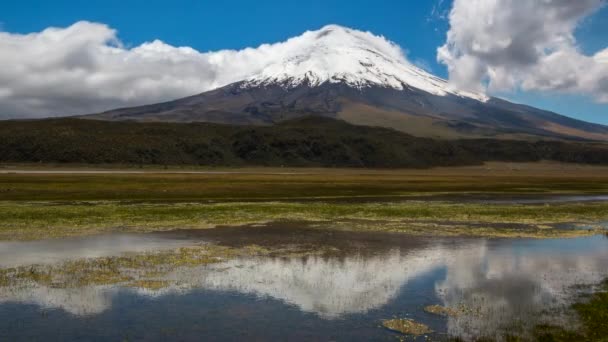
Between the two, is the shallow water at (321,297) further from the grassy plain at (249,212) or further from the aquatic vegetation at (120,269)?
the grassy plain at (249,212)

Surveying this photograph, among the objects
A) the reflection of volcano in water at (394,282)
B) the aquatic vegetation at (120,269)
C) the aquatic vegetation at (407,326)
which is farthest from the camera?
the aquatic vegetation at (120,269)

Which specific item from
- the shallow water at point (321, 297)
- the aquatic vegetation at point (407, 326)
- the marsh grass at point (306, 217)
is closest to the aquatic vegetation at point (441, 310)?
the shallow water at point (321, 297)

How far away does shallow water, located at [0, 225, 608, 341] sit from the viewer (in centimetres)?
1802

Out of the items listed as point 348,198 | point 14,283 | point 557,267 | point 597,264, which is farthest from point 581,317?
point 348,198

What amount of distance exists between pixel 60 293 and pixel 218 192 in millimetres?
58690

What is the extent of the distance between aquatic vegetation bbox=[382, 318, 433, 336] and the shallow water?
1.24 ft

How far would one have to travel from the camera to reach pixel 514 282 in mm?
25359

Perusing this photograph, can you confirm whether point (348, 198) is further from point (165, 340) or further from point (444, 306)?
point (165, 340)

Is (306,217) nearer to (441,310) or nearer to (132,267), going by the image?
(132,267)

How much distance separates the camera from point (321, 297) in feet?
72.6

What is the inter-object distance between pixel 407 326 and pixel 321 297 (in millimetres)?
4733

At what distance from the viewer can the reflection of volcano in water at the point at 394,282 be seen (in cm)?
2069

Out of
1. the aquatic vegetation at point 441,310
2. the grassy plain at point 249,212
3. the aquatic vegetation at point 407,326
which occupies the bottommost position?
the aquatic vegetation at point 407,326

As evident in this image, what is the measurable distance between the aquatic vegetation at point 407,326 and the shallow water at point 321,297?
38 cm
